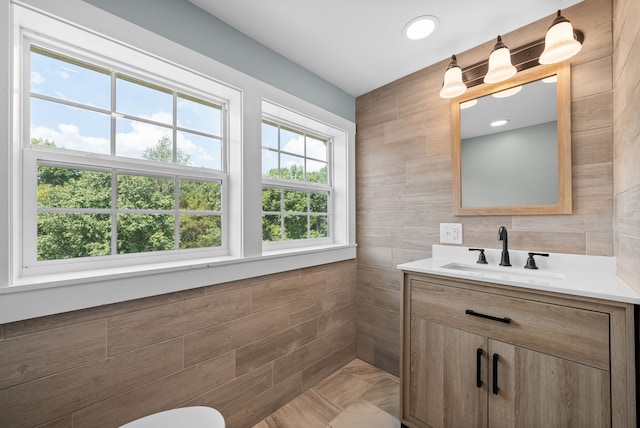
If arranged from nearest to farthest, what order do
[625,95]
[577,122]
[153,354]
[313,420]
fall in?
[625,95] → [153,354] → [577,122] → [313,420]

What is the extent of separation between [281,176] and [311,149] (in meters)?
0.41

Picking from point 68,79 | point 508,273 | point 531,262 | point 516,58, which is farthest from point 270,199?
point 516,58

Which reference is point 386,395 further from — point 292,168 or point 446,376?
point 292,168

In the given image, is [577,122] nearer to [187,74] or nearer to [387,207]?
[387,207]

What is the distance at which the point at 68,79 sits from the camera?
113 centimetres

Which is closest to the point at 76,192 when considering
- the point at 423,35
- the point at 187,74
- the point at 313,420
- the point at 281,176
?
the point at 187,74

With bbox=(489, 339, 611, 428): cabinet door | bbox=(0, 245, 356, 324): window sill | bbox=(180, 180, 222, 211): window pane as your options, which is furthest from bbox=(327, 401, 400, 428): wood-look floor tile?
bbox=(180, 180, 222, 211): window pane

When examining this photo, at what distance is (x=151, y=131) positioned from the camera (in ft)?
4.36

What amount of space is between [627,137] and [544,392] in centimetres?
108

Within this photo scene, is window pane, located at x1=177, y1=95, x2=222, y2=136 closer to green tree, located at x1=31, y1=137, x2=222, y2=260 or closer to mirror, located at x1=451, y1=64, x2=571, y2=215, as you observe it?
green tree, located at x1=31, y1=137, x2=222, y2=260

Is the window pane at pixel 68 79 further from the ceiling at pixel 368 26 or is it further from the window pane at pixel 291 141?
the window pane at pixel 291 141

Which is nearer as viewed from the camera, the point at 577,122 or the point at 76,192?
the point at 76,192

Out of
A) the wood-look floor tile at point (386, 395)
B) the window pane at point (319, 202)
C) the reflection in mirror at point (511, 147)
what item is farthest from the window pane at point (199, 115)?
the wood-look floor tile at point (386, 395)

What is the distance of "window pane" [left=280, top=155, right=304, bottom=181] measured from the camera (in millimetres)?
1945
